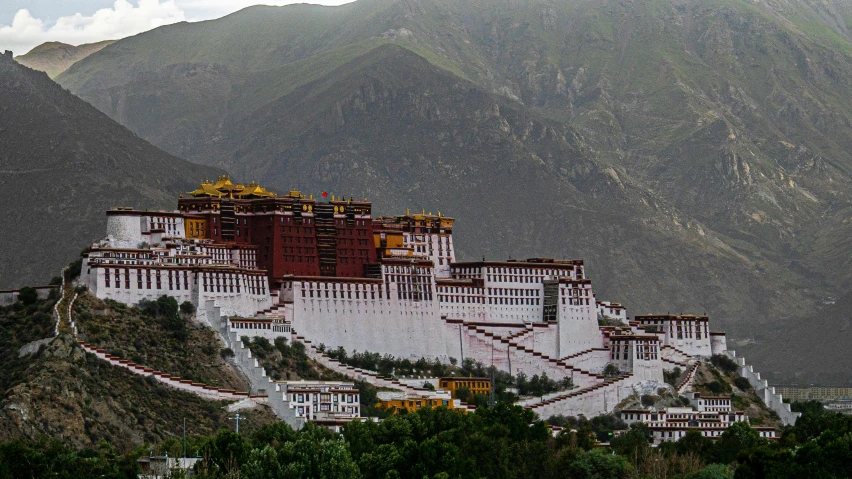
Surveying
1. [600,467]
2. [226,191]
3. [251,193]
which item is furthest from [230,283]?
[600,467]

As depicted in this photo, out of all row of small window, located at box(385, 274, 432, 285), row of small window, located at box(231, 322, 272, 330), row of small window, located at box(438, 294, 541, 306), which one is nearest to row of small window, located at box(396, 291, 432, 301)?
row of small window, located at box(385, 274, 432, 285)

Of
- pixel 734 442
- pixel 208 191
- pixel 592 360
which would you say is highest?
pixel 208 191

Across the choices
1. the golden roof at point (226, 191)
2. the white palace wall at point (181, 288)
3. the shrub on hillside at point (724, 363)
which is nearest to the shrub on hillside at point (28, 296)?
the white palace wall at point (181, 288)

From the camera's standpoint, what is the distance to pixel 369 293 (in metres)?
162

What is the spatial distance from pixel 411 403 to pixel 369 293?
14.7 m

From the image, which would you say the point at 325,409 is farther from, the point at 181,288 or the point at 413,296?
the point at 413,296

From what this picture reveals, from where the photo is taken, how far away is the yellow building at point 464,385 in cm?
15650

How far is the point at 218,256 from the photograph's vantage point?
157 m

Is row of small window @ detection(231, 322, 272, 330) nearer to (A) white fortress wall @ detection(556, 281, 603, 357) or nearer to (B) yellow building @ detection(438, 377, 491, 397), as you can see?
(B) yellow building @ detection(438, 377, 491, 397)

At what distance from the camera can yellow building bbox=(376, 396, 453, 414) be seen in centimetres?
14788

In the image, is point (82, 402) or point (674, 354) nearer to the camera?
point (82, 402)

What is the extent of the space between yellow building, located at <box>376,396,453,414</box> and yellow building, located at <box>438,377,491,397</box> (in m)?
5.17

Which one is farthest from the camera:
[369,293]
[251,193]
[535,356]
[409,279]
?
[251,193]

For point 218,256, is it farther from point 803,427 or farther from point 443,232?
point 803,427
